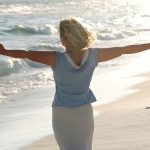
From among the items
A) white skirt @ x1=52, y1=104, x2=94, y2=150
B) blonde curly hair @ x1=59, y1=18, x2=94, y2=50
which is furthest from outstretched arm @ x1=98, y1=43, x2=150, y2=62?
white skirt @ x1=52, y1=104, x2=94, y2=150

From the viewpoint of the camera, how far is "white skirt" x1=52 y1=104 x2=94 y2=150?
13.4ft

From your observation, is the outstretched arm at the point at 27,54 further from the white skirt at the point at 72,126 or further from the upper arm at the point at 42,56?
the white skirt at the point at 72,126

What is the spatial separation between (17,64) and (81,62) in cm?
1220

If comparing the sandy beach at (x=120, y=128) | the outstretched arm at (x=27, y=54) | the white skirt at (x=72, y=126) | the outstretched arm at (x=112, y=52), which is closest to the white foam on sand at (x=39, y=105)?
the sandy beach at (x=120, y=128)

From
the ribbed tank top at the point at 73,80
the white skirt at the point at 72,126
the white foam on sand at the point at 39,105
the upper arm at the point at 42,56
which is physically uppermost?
the upper arm at the point at 42,56

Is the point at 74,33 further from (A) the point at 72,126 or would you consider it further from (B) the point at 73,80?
(A) the point at 72,126

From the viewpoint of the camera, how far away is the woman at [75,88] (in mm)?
3975

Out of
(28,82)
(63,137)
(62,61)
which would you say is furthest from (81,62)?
(28,82)

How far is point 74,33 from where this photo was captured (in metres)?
3.92

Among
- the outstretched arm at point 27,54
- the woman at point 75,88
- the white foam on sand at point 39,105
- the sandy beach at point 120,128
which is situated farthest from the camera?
the white foam on sand at point 39,105

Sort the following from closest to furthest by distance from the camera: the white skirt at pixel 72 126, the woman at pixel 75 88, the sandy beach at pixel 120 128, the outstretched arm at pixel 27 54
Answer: the outstretched arm at pixel 27 54
the woman at pixel 75 88
the white skirt at pixel 72 126
the sandy beach at pixel 120 128

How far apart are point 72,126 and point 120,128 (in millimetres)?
3535

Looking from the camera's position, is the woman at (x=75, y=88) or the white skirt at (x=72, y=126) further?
the white skirt at (x=72, y=126)

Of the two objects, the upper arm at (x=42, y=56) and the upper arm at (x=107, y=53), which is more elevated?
the upper arm at (x=42, y=56)
